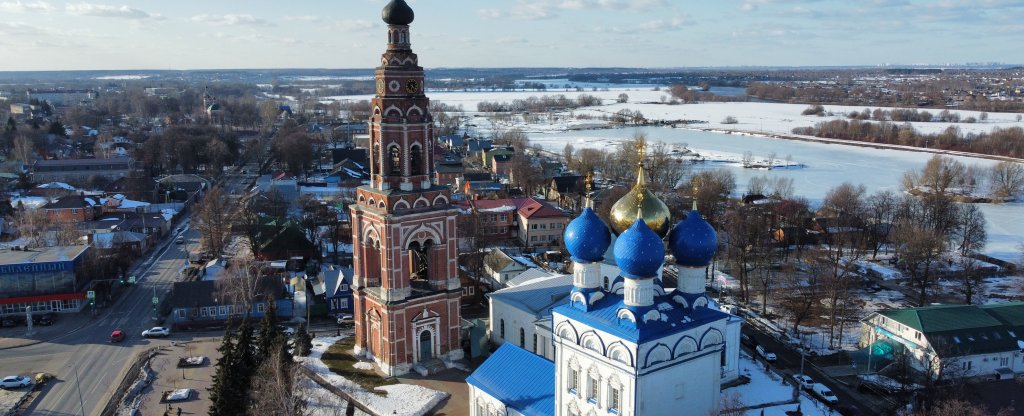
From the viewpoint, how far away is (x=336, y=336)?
21188 mm

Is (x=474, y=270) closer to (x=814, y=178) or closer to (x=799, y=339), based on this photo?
(x=799, y=339)

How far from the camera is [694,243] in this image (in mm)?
12617

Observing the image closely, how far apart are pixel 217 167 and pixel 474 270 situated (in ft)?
120

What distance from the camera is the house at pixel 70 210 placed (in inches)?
1391

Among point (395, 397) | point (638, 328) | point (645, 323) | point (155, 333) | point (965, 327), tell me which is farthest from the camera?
point (155, 333)

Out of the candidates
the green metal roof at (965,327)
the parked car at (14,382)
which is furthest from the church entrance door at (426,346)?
the green metal roof at (965,327)

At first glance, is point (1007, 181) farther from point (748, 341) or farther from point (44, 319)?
point (44, 319)

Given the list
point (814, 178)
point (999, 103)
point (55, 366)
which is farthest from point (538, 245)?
point (999, 103)

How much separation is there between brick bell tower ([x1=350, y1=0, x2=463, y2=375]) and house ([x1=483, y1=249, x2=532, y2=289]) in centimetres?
722

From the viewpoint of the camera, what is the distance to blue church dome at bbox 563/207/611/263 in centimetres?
1303

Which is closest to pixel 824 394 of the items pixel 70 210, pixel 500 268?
pixel 500 268

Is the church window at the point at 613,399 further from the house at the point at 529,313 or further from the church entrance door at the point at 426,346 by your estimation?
the church entrance door at the point at 426,346

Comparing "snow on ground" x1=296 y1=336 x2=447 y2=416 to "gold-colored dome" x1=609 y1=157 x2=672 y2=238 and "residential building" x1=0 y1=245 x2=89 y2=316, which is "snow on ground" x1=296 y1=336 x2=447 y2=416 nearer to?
"gold-colored dome" x1=609 y1=157 x2=672 y2=238

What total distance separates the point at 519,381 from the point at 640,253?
4.58m
